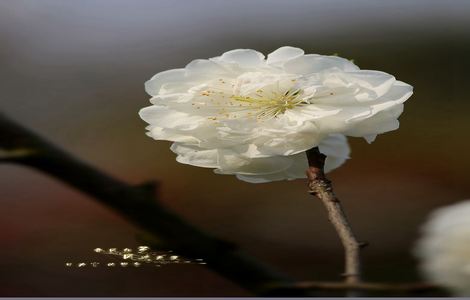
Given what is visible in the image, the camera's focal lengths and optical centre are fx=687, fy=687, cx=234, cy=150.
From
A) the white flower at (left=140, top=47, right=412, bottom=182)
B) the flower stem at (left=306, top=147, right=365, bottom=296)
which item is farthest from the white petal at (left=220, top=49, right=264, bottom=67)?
the flower stem at (left=306, top=147, right=365, bottom=296)

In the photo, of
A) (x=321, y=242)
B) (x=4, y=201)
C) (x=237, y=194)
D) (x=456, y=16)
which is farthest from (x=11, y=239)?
(x=456, y=16)

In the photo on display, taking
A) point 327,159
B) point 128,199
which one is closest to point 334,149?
point 327,159

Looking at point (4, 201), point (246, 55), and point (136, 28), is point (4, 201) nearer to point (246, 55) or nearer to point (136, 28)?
point (136, 28)

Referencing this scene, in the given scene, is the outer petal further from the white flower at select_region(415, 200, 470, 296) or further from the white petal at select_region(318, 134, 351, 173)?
the white flower at select_region(415, 200, 470, 296)

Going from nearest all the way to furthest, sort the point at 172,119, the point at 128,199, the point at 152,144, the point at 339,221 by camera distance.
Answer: the point at 128,199
the point at 339,221
the point at 172,119
the point at 152,144

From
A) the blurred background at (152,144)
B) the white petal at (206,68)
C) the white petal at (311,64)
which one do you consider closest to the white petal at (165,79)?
the white petal at (206,68)

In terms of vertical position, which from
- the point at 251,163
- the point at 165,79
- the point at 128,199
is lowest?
the point at 128,199

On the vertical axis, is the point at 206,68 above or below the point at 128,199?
above

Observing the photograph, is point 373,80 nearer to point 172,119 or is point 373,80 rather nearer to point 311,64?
point 311,64
